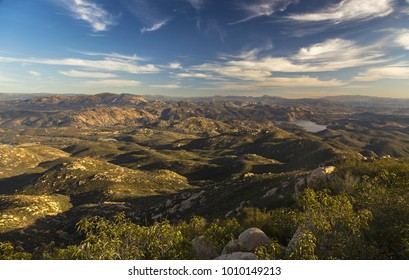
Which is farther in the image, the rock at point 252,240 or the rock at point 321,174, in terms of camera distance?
the rock at point 321,174

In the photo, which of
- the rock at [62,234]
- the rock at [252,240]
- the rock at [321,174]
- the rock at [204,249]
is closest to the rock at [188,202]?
the rock at [62,234]

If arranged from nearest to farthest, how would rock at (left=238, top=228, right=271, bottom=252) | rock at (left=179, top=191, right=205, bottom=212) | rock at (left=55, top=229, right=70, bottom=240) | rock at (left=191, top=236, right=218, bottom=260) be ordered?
rock at (left=238, top=228, right=271, bottom=252), rock at (left=191, top=236, right=218, bottom=260), rock at (left=179, top=191, right=205, bottom=212), rock at (left=55, top=229, right=70, bottom=240)

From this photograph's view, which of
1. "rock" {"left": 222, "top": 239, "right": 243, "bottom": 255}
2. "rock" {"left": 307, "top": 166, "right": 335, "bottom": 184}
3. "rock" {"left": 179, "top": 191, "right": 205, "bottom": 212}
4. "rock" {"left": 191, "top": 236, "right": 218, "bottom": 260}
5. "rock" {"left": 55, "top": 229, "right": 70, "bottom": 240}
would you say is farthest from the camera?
"rock" {"left": 55, "top": 229, "right": 70, "bottom": 240}

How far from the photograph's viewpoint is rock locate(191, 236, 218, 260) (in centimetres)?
2677

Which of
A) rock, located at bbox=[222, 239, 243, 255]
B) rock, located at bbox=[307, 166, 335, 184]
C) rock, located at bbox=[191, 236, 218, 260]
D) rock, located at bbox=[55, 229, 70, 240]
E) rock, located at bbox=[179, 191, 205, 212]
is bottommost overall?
rock, located at bbox=[55, 229, 70, 240]

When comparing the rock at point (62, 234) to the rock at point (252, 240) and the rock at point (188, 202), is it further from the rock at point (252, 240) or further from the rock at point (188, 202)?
the rock at point (252, 240)

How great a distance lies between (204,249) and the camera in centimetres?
2723

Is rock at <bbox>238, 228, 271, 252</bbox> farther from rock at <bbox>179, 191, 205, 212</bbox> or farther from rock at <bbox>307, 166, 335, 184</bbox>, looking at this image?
rock at <bbox>179, 191, 205, 212</bbox>

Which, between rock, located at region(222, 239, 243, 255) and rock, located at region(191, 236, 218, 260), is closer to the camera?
rock, located at region(222, 239, 243, 255)

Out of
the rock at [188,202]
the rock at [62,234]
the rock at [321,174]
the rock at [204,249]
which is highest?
the rock at [204,249]

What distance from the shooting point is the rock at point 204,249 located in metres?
26.8

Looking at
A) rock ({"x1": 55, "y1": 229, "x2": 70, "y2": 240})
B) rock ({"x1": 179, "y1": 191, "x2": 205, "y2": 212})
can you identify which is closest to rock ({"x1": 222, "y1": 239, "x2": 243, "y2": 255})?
rock ({"x1": 179, "y1": 191, "x2": 205, "y2": 212})
